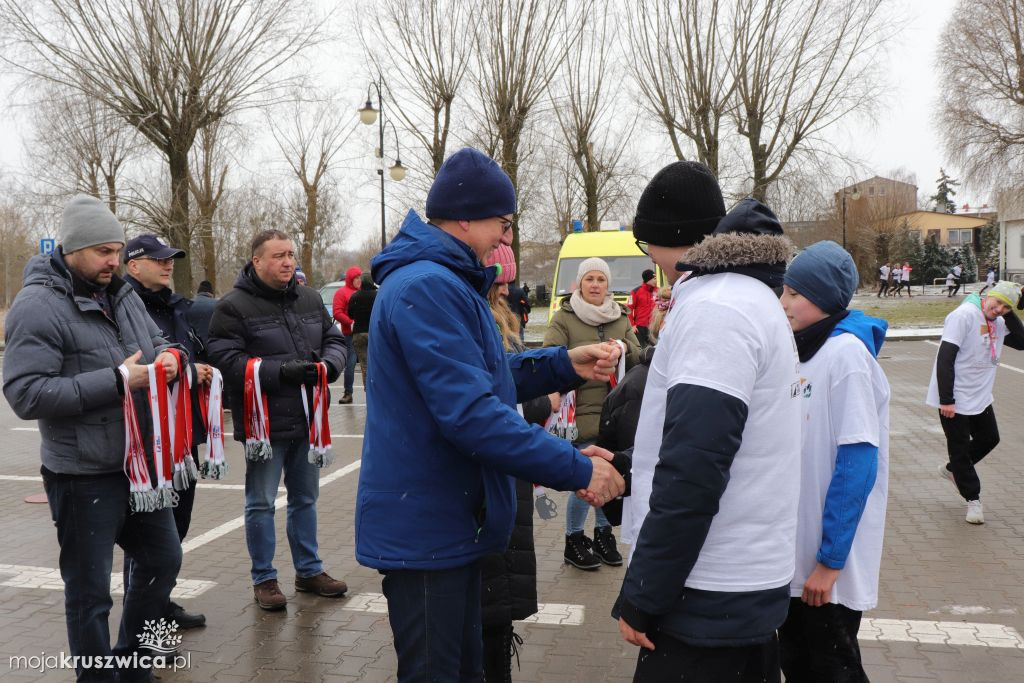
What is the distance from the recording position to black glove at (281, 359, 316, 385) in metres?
4.61

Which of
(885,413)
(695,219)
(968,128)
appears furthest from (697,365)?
(968,128)

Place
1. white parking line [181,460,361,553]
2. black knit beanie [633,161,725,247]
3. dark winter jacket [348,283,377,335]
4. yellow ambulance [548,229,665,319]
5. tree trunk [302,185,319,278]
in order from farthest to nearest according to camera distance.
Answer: tree trunk [302,185,319,278] → yellow ambulance [548,229,665,319] → dark winter jacket [348,283,377,335] → white parking line [181,460,361,553] → black knit beanie [633,161,725,247]

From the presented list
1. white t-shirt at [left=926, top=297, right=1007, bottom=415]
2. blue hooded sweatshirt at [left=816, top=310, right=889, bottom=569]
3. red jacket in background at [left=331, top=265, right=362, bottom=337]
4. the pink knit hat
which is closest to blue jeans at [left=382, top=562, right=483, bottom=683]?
blue hooded sweatshirt at [left=816, top=310, right=889, bottom=569]

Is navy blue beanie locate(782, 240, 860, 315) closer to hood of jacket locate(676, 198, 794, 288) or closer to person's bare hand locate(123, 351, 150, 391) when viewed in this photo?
hood of jacket locate(676, 198, 794, 288)

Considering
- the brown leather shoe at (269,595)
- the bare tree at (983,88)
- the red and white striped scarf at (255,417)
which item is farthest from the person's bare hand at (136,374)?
the bare tree at (983,88)

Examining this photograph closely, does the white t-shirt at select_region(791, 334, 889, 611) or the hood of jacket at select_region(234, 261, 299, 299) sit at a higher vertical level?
the hood of jacket at select_region(234, 261, 299, 299)

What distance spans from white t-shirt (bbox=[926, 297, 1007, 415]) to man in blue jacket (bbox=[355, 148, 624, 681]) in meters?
4.73

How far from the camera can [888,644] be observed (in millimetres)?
4133

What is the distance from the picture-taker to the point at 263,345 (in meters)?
4.70

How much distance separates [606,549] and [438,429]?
3.32m

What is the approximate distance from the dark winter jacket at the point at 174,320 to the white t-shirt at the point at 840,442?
3.20 m

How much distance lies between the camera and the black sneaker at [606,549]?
539 centimetres

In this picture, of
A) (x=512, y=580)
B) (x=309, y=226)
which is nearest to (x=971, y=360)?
(x=512, y=580)

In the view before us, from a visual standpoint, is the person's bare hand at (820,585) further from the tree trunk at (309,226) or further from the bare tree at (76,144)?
the tree trunk at (309,226)
